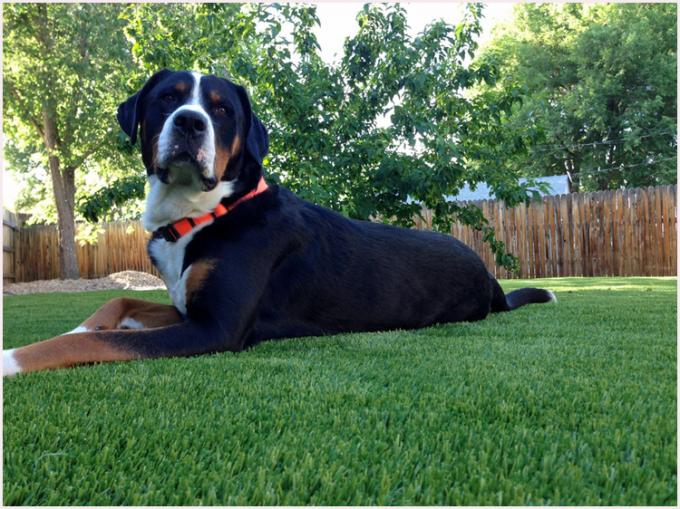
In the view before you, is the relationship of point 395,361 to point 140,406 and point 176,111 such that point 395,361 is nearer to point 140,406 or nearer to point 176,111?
point 140,406

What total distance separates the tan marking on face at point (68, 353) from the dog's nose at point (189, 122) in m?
1.23

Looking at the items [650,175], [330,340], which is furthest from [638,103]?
[330,340]

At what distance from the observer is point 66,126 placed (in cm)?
1681

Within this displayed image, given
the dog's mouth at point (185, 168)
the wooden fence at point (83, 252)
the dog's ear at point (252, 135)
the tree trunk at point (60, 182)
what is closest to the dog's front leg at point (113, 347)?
the dog's mouth at point (185, 168)

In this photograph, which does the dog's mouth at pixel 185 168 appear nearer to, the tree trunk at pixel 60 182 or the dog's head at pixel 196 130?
the dog's head at pixel 196 130

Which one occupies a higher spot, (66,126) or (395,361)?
(66,126)

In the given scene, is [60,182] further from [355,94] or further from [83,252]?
[355,94]

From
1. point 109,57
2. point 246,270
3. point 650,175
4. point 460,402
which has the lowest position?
point 460,402

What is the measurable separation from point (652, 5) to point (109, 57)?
24313mm

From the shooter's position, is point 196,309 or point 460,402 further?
point 196,309

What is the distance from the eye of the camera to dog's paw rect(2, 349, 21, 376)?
89.4 inches

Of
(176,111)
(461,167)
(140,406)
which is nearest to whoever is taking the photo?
(140,406)

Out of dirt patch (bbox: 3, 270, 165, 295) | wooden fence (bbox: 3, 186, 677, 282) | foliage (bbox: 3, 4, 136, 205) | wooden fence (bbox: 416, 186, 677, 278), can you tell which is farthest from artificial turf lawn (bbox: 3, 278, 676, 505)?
foliage (bbox: 3, 4, 136, 205)

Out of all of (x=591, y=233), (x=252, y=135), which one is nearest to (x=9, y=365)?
(x=252, y=135)
